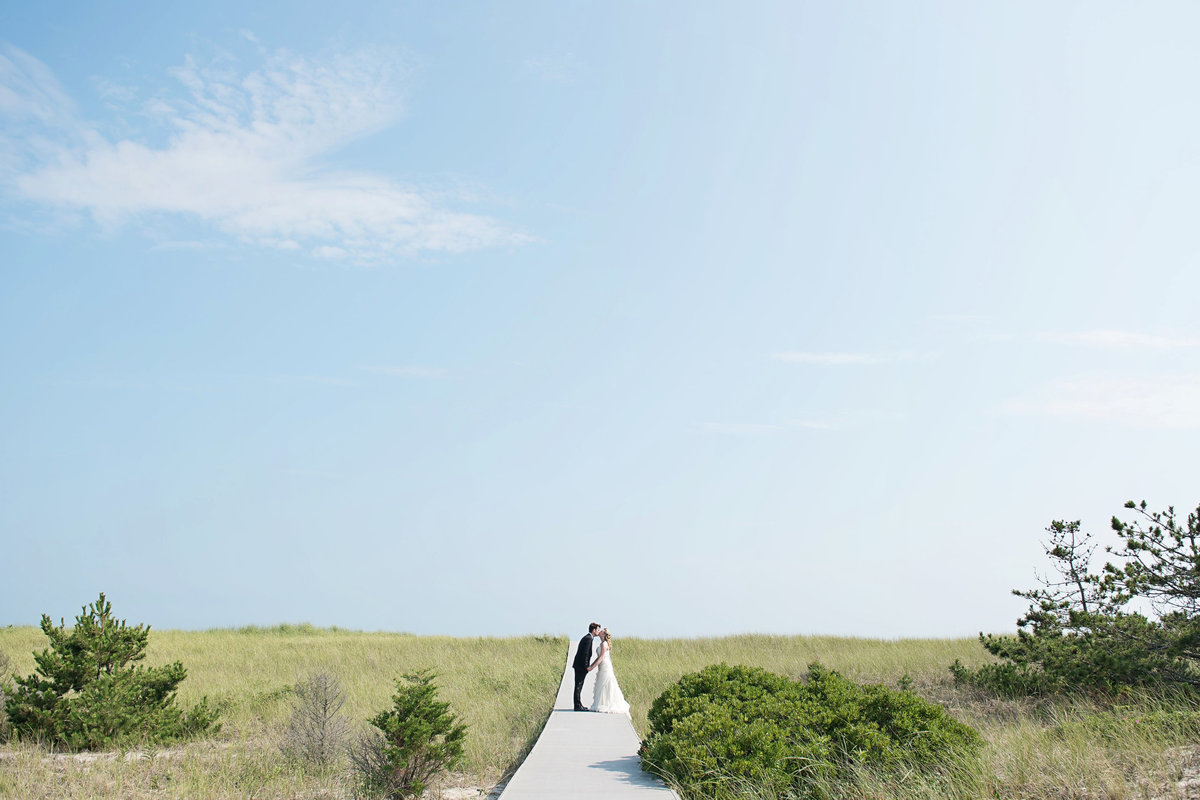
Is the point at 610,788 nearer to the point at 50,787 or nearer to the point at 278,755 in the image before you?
the point at 278,755

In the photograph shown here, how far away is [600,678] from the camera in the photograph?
51.2 feet

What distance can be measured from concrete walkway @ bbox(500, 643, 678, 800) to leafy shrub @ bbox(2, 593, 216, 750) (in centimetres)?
678

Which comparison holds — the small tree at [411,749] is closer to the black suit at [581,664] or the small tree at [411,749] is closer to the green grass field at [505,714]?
the green grass field at [505,714]

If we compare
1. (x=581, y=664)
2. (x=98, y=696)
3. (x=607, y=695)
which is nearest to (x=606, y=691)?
(x=607, y=695)

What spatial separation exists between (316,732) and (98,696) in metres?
3.99

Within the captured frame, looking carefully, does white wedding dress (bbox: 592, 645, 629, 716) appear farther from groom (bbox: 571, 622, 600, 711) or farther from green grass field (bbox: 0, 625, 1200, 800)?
green grass field (bbox: 0, 625, 1200, 800)

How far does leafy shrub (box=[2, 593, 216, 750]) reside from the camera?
1367 centimetres

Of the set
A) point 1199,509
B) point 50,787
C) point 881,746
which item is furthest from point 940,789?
point 50,787

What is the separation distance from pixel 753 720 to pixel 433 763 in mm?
4228

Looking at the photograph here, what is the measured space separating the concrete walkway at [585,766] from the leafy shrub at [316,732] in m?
3.28

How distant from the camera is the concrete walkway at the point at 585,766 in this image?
8.95 meters

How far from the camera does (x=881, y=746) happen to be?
31.6 feet

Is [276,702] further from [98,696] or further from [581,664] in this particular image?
[581,664]

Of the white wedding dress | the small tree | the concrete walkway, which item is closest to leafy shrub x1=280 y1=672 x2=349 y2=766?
the small tree
